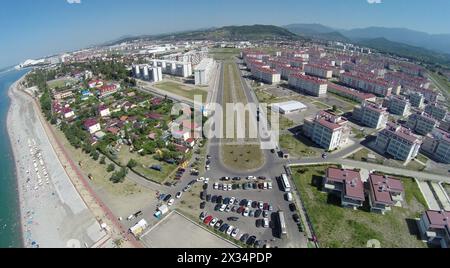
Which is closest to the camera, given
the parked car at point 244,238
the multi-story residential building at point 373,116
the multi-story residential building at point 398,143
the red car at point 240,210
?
the parked car at point 244,238

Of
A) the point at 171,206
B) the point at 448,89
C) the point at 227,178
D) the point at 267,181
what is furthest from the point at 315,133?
the point at 448,89

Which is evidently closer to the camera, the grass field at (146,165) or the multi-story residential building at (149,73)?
the grass field at (146,165)

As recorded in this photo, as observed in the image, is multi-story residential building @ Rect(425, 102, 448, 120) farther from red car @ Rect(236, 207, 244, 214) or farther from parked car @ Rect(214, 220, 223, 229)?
parked car @ Rect(214, 220, 223, 229)

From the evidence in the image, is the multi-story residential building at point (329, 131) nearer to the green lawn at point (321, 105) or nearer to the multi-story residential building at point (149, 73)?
the green lawn at point (321, 105)

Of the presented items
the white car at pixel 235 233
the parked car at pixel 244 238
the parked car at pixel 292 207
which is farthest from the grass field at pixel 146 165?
the parked car at pixel 292 207

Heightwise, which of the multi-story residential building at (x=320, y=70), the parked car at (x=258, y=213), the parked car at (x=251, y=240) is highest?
the multi-story residential building at (x=320, y=70)

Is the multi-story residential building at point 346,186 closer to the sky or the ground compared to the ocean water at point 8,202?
closer to the sky
